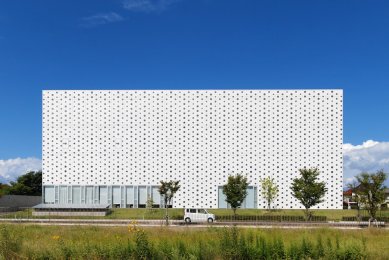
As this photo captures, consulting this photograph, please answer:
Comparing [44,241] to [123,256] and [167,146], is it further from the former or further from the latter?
[167,146]

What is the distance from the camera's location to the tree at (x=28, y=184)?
7869 cm

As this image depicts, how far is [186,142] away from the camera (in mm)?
67938

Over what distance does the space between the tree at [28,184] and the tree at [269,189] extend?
4555cm

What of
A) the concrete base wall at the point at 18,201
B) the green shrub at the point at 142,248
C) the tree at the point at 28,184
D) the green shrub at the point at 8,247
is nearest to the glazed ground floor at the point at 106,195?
the concrete base wall at the point at 18,201

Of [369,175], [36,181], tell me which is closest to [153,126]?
→ [36,181]

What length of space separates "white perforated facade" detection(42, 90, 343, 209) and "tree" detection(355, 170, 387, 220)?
28913mm

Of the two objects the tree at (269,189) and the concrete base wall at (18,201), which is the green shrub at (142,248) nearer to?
the tree at (269,189)

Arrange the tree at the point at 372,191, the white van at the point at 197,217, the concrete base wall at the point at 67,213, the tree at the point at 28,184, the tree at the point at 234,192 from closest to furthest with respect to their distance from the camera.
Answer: the tree at the point at 372,191 < the white van at the point at 197,217 < the tree at the point at 234,192 < the concrete base wall at the point at 67,213 < the tree at the point at 28,184

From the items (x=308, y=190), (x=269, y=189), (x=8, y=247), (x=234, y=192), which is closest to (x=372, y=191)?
(x=308, y=190)

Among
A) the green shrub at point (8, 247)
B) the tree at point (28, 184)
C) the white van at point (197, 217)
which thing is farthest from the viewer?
the tree at point (28, 184)

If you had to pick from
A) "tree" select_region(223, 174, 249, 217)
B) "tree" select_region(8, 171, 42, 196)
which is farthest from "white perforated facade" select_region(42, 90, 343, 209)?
"tree" select_region(223, 174, 249, 217)

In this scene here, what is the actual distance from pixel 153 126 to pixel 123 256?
53.1 metres

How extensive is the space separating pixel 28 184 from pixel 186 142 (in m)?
35.7

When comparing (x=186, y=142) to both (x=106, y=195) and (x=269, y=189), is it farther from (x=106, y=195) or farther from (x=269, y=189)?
(x=106, y=195)
